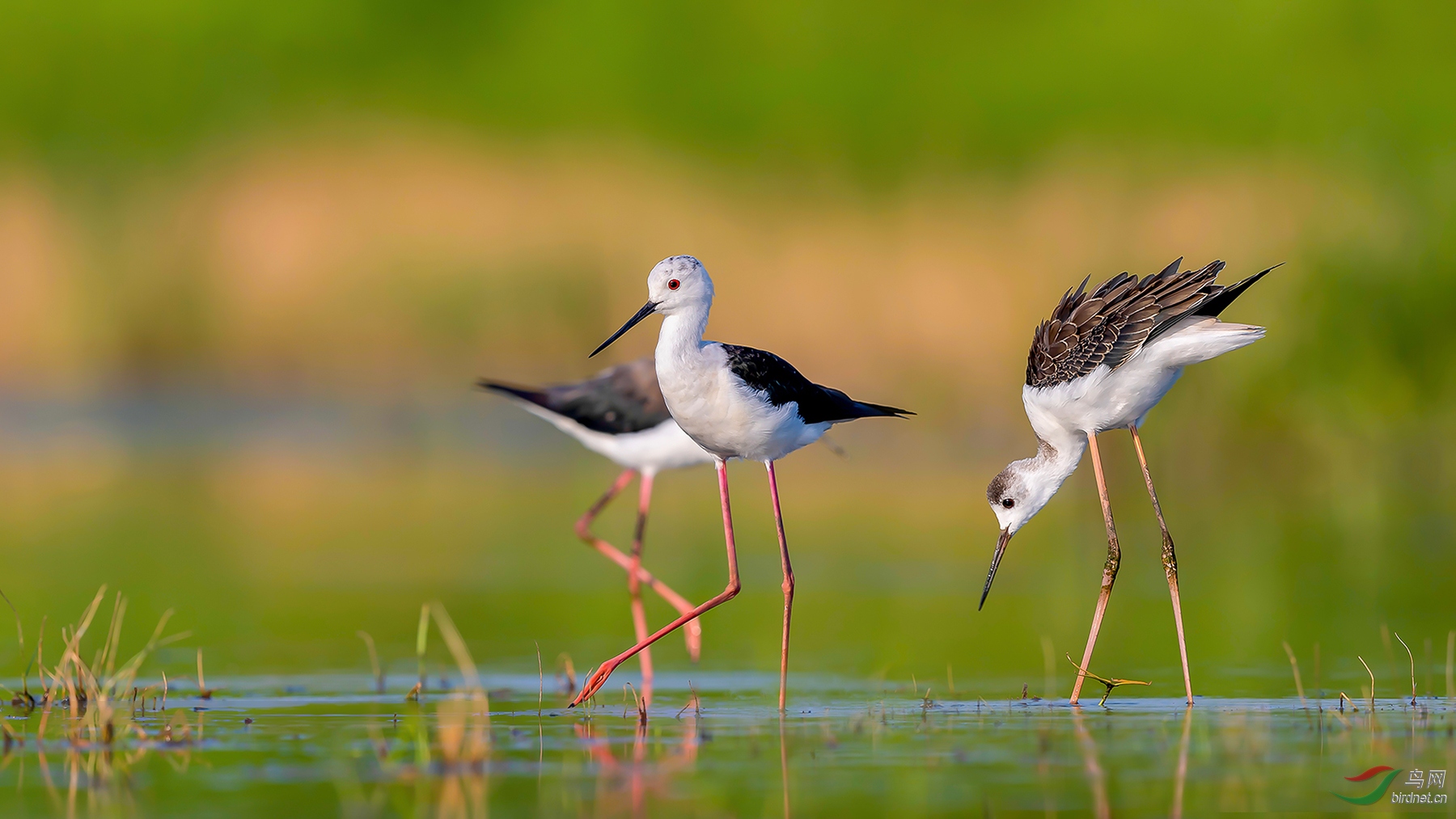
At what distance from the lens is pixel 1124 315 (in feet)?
23.0

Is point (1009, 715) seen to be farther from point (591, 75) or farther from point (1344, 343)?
point (591, 75)

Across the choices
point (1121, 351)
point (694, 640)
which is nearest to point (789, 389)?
point (1121, 351)

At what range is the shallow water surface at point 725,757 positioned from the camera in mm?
4535

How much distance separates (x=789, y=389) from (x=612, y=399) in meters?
3.71

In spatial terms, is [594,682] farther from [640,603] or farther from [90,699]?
[640,603]

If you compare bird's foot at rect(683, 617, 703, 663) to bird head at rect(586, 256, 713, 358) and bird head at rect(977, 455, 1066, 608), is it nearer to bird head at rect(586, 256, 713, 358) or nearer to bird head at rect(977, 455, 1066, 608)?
bird head at rect(977, 455, 1066, 608)

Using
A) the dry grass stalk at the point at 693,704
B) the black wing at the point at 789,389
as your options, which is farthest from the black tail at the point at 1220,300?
the dry grass stalk at the point at 693,704

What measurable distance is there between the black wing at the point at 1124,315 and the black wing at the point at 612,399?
373cm

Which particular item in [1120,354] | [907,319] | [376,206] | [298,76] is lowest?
[1120,354]

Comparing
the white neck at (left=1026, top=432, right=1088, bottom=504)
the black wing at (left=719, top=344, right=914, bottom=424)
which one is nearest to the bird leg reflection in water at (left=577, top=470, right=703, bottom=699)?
the black wing at (left=719, top=344, right=914, bottom=424)

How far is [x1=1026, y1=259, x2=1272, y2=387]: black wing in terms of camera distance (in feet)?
22.8

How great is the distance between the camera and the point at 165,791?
4676mm

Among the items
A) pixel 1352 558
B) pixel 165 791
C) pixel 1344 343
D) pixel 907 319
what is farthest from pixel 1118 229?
pixel 165 791

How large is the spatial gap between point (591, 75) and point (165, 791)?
73.4 ft
